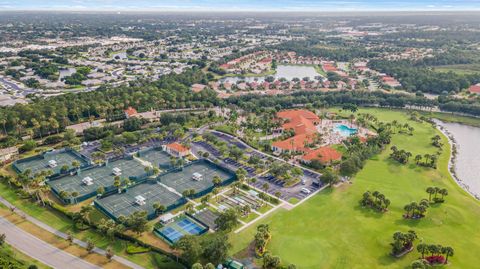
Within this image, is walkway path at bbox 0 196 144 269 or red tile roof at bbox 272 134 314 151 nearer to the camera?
walkway path at bbox 0 196 144 269

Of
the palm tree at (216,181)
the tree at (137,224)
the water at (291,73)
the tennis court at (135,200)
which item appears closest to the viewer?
the tree at (137,224)

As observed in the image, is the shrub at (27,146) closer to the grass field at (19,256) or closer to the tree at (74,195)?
the tree at (74,195)

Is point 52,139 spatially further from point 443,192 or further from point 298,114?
point 443,192

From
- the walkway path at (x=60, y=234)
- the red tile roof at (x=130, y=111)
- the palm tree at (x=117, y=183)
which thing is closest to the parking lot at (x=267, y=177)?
the palm tree at (x=117, y=183)

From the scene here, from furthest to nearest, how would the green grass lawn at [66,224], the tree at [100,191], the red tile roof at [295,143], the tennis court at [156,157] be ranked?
1. the red tile roof at [295,143]
2. the tennis court at [156,157]
3. the tree at [100,191]
4. the green grass lawn at [66,224]

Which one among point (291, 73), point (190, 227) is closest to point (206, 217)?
point (190, 227)

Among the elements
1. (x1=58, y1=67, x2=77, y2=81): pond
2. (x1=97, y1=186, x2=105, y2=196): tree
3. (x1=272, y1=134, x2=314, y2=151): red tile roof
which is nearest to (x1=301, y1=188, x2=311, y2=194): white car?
(x1=272, y1=134, x2=314, y2=151): red tile roof

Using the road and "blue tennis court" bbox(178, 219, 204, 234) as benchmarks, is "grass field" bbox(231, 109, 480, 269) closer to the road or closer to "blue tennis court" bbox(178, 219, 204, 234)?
"blue tennis court" bbox(178, 219, 204, 234)

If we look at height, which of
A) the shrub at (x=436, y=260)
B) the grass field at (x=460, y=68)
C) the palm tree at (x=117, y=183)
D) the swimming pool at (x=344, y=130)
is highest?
the grass field at (x=460, y=68)
